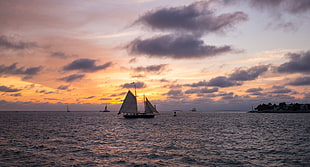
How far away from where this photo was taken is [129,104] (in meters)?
132

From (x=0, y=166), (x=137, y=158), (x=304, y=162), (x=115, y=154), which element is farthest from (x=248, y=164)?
(x=0, y=166)

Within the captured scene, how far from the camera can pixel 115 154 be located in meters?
36.5

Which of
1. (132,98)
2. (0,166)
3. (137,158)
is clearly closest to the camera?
(0,166)

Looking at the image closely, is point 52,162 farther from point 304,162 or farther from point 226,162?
point 304,162

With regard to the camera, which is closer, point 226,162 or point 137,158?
point 226,162

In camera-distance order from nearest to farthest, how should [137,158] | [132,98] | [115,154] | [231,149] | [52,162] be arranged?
[52,162] → [137,158] → [115,154] → [231,149] → [132,98]

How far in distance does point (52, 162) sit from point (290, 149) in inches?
1339

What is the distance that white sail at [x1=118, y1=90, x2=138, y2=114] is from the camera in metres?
130

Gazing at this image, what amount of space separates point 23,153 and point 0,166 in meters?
8.20

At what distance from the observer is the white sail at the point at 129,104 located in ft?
427

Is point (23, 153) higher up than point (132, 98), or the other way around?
point (132, 98)

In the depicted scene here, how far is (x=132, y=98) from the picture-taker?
13112 cm

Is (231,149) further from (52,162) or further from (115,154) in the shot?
(52,162)

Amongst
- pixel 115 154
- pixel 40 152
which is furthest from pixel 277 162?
pixel 40 152
